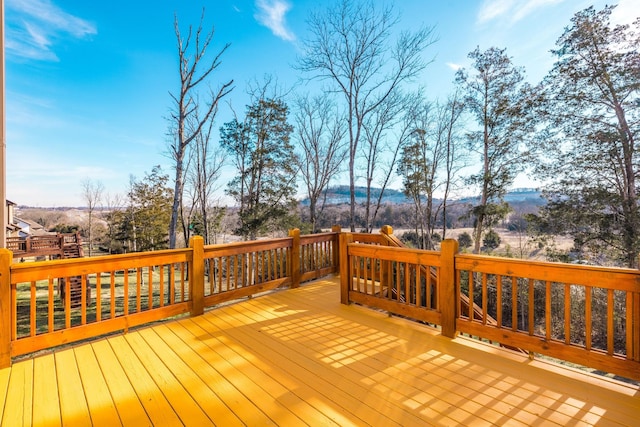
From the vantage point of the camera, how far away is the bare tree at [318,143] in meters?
16.8

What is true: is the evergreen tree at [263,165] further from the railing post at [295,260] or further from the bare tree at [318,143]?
the railing post at [295,260]

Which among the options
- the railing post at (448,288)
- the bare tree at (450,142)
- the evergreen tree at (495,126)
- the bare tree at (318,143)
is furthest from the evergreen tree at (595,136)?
the railing post at (448,288)

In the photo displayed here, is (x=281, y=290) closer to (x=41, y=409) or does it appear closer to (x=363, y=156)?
(x=41, y=409)

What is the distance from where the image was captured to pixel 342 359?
2604 millimetres

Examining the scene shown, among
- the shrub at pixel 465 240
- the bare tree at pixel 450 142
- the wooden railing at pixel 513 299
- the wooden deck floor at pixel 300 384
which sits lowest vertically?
the shrub at pixel 465 240

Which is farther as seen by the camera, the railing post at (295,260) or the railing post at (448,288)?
the railing post at (295,260)

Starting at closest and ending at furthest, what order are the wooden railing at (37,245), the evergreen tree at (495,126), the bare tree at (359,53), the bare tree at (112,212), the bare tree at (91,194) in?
1. the bare tree at (359,53)
2. the wooden railing at (37,245)
3. the evergreen tree at (495,126)
4. the bare tree at (91,194)
5. the bare tree at (112,212)

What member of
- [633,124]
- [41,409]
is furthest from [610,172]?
[41,409]

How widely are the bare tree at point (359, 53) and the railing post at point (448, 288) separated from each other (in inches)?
338

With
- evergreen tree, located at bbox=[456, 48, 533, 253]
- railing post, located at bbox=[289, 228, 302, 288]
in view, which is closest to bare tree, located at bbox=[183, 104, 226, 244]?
railing post, located at bbox=[289, 228, 302, 288]

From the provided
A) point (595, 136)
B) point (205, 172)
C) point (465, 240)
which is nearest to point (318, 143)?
point (205, 172)

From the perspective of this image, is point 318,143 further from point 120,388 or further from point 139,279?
point 120,388

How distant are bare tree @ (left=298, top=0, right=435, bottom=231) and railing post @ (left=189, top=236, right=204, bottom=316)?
333 inches

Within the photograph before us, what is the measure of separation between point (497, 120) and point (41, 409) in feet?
55.6
